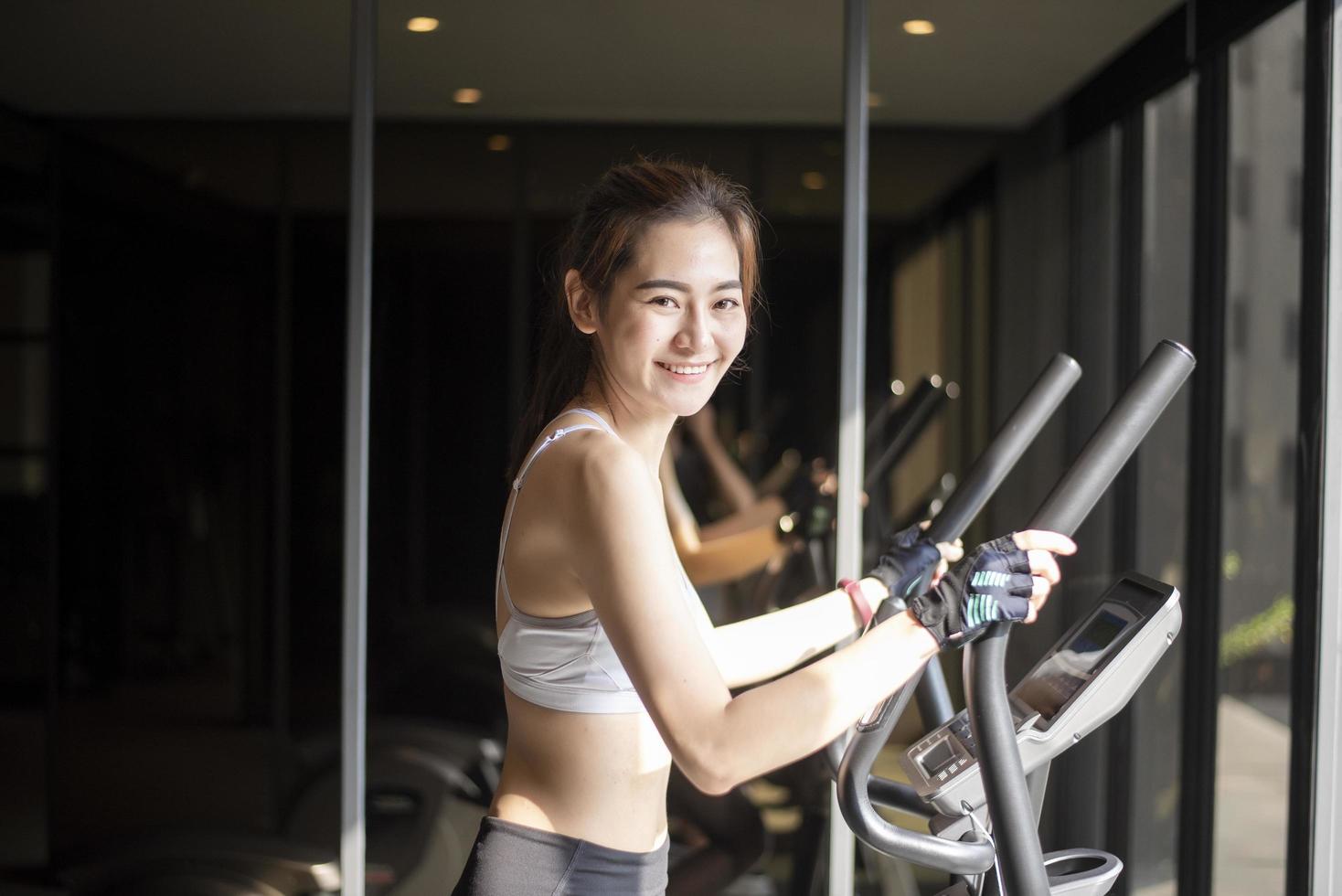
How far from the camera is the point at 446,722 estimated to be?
3.34 m

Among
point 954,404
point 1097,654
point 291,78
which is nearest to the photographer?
point 1097,654

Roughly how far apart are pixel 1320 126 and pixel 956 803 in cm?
170

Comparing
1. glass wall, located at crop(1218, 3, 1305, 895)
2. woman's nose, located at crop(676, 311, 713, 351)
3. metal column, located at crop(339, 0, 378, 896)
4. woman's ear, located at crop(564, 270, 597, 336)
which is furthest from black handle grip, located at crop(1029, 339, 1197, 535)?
metal column, located at crop(339, 0, 378, 896)

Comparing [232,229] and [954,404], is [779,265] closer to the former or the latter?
[954,404]

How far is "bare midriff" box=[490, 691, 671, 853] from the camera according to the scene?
4.47ft

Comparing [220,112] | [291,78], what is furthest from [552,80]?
[220,112]

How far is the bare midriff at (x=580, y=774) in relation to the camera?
53.7 inches

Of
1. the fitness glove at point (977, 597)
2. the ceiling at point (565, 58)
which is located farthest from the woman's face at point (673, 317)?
the ceiling at point (565, 58)

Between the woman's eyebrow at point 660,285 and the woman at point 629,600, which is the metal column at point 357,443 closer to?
the woman at point 629,600

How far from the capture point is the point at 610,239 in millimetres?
1399

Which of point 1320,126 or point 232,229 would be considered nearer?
point 1320,126

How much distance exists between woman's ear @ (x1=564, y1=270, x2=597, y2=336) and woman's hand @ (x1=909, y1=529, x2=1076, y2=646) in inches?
18.6

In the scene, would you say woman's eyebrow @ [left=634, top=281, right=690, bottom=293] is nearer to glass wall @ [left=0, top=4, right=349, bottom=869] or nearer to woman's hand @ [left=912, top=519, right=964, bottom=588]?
woman's hand @ [left=912, top=519, right=964, bottom=588]

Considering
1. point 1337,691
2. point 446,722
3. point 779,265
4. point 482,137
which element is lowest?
point 446,722
